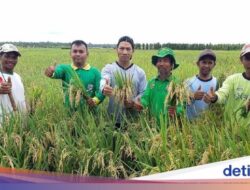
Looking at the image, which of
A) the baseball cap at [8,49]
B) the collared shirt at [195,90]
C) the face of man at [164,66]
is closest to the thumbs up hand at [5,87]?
the baseball cap at [8,49]

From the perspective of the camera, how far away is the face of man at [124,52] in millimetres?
4586

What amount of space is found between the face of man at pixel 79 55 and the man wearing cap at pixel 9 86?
0.64 metres

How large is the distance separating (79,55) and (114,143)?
1.23 m

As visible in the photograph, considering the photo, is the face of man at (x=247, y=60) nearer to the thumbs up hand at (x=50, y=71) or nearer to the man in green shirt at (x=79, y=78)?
the man in green shirt at (x=79, y=78)

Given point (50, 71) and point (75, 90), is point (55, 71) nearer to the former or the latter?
point (50, 71)

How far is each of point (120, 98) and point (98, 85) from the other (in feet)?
1.65

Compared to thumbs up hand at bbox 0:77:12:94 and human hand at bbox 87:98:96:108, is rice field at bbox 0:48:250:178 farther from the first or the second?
thumbs up hand at bbox 0:77:12:94

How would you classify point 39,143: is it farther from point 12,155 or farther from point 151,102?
point 151,102

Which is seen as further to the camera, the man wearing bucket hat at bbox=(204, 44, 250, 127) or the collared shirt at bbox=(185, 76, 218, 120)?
the collared shirt at bbox=(185, 76, 218, 120)

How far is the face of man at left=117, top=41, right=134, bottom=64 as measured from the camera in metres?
4.59

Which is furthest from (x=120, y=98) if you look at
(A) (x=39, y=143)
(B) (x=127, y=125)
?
(A) (x=39, y=143)

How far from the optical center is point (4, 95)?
4270 mm

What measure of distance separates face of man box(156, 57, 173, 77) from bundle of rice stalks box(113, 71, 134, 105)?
1.12 ft

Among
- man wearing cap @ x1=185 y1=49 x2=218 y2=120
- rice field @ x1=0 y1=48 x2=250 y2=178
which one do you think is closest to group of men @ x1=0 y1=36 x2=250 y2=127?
man wearing cap @ x1=185 y1=49 x2=218 y2=120
